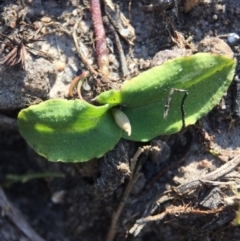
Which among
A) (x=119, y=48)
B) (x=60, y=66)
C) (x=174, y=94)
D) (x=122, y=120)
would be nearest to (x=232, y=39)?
(x=174, y=94)

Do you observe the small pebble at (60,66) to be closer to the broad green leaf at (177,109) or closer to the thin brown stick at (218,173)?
the broad green leaf at (177,109)

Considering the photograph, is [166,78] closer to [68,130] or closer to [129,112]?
[129,112]

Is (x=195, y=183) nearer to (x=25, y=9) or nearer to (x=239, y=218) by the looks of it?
(x=239, y=218)

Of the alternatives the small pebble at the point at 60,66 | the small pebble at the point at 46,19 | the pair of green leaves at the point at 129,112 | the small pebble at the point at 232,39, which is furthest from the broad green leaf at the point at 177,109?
the small pebble at the point at 46,19

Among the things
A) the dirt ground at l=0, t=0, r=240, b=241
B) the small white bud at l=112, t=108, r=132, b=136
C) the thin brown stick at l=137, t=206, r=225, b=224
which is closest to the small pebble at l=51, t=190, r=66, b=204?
the dirt ground at l=0, t=0, r=240, b=241

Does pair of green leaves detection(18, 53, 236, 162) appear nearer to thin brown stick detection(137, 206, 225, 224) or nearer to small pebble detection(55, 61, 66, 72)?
small pebble detection(55, 61, 66, 72)

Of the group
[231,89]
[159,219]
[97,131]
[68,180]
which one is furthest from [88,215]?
[231,89]
